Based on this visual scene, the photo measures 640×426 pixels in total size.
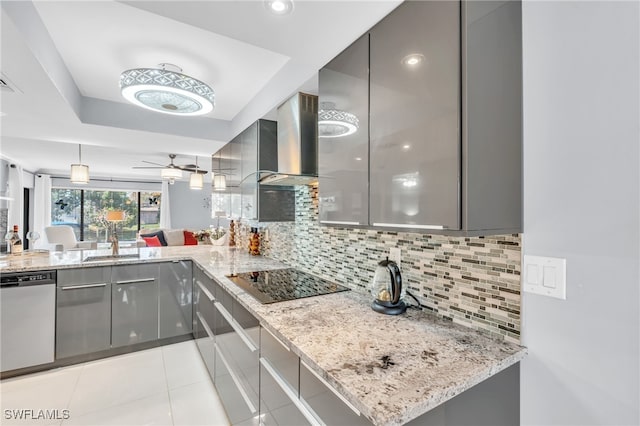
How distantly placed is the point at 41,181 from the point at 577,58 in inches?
385

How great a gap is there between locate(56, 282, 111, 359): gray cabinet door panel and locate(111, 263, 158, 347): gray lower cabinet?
6 centimetres

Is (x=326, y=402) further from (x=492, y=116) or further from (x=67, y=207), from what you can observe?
(x=67, y=207)

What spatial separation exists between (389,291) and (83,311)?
2779 millimetres

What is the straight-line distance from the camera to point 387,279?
1.43 meters

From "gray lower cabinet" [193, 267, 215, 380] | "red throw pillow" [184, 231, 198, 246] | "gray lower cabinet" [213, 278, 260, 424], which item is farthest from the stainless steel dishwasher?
"red throw pillow" [184, 231, 198, 246]

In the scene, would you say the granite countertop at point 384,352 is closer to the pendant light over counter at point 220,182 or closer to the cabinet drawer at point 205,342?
the cabinet drawer at point 205,342

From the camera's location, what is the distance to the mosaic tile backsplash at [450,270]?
1.08 metres

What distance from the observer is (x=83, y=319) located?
2613 millimetres

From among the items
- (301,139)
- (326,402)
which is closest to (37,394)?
(326,402)

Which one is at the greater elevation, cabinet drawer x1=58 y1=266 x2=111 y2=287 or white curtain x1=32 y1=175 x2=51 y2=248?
white curtain x1=32 y1=175 x2=51 y2=248

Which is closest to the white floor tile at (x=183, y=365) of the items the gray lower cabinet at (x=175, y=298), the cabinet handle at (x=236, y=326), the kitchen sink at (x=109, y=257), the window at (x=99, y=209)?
the gray lower cabinet at (x=175, y=298)

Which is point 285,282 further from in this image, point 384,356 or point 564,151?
point 564,151

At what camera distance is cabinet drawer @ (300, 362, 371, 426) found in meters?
0.79

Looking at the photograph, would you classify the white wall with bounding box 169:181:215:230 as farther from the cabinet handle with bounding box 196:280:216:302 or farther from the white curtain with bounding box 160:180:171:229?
the cabinet handle with bounding box 196:280:216:302
